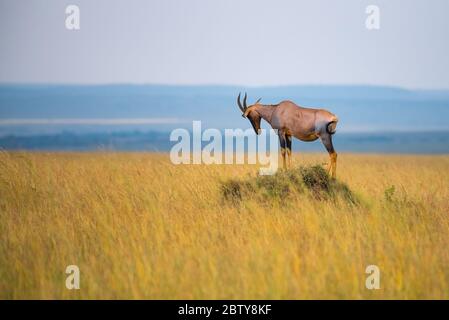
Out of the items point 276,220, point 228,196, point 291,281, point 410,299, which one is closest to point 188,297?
point 291,281

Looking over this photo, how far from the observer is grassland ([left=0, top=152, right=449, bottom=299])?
6340 millimetres

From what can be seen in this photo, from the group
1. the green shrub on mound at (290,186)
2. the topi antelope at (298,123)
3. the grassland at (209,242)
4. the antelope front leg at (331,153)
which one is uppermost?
the topi antelope at (298,123)

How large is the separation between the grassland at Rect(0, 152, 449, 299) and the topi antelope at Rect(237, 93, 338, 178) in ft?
4.27

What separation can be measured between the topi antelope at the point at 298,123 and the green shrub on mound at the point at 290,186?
115 centimetres

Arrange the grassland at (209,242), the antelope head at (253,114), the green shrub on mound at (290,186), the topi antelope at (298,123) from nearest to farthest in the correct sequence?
the grassland at (209,242), the green shrub on mound at (290,186), the topi antelope at (298,123), the antelope head at (253,114)

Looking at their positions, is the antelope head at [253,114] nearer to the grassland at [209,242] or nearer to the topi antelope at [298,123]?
the topi antelope at [298,123]

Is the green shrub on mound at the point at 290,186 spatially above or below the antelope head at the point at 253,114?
below

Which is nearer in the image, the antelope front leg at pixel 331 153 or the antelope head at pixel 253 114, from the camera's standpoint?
the antelope front leg at pixel 331 153

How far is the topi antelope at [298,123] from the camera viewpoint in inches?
452

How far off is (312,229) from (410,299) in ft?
7.03

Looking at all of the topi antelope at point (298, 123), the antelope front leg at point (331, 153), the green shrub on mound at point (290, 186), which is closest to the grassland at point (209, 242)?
the green shrub on mound at point (290, 186)

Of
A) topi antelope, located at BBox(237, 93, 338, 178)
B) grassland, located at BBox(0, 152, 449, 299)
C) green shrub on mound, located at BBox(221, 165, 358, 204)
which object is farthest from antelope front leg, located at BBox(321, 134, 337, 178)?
grassland, located at BBox(0, 152, 449, 299)

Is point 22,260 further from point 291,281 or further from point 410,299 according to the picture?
point 410,299
